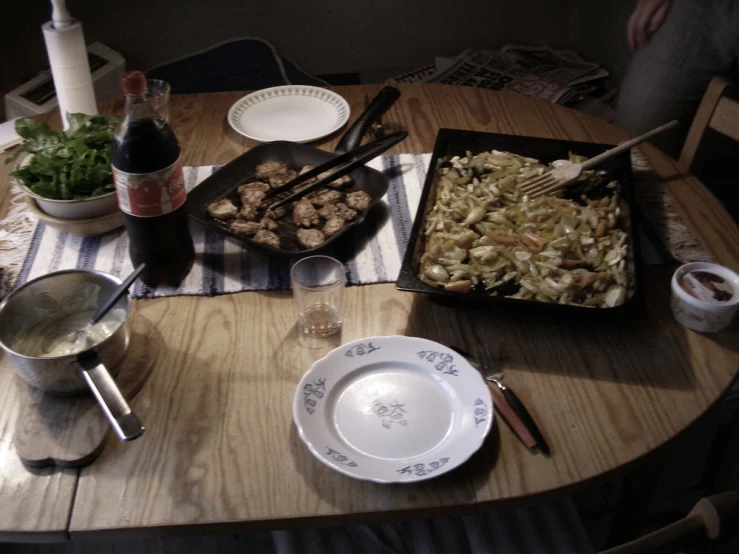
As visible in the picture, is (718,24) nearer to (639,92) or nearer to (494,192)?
(639,92)

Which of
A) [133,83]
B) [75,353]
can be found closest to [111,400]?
[75,353]

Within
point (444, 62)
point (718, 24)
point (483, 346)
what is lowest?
point (444, 62)

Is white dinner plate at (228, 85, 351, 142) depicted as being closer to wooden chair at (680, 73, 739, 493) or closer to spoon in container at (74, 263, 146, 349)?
spoon in container at (74, 263, 146, 349)

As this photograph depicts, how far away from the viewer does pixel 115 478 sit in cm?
89

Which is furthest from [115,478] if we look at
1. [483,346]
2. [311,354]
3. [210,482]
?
[483,346]

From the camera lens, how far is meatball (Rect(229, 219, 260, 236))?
126 centimetres

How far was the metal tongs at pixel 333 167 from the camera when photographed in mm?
1307

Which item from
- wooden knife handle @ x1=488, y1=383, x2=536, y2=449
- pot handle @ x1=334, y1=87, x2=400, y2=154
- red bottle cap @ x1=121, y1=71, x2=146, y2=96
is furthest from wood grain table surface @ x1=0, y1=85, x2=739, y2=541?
pot handle @ x1=334, y1=87, x2=400, y2=154

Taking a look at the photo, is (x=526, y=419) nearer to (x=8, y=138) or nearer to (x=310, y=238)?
(x=310, y=238)

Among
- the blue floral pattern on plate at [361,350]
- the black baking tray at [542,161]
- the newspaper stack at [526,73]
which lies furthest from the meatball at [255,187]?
the newspaper stack at [526,73]

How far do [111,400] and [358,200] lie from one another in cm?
65

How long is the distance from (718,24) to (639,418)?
152 cm

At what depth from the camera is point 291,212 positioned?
134 centimetres

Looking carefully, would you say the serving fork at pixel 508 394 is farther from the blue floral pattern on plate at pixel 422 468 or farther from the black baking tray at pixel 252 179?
the black baking tray at pixel 252 179
